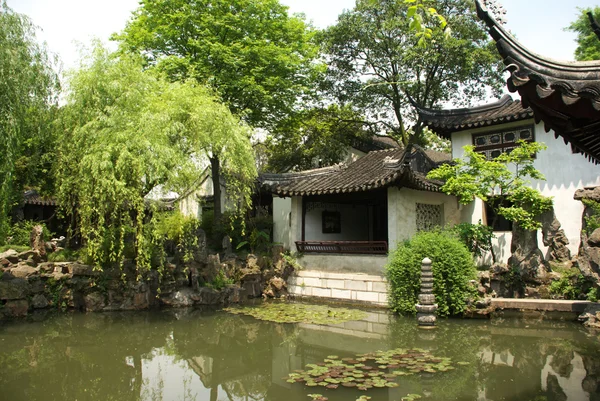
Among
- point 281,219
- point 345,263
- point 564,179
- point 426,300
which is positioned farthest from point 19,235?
point 564,179

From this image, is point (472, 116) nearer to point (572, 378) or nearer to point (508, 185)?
point (508, 185)

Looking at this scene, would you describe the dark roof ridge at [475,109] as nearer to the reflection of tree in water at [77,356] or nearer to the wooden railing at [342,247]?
the wooden railing at [342,247]

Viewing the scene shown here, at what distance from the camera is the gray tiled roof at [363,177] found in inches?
380

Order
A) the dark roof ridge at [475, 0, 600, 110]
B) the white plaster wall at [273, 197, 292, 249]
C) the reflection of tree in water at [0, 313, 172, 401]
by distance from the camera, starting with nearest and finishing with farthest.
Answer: the dark roof ridge at [475, 0, 600, 110], the reflection of tree in water at [0, 313, 172, 401], the white plaster wall at [273, 197, 292, 249]

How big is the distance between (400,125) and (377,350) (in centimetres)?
1249

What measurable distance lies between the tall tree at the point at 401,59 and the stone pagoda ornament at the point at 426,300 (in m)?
8.01

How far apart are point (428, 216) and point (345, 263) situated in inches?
98.8

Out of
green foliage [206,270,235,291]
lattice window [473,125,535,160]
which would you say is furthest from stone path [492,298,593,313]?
green foliage [206,270,235,291]

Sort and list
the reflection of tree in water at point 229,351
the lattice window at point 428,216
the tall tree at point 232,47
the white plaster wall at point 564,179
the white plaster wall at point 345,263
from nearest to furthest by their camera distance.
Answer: the reflection of tree in water at point 229,351 < the white plaster wall at point 345,263 < the white plaster wall at point 564,179 < the lattice window at point 428,216 < the tall tree at point 232,47

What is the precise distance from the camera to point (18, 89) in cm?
767

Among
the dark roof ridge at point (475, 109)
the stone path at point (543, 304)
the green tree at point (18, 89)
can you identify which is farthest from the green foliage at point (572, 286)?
the green tree at point (18, 89)

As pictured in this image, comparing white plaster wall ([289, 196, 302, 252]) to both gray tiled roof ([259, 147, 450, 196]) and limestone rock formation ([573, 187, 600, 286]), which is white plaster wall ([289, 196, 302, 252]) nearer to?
gray tiled roof ([259, 147, 450, 196])

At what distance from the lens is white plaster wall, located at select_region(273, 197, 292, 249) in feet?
47.3

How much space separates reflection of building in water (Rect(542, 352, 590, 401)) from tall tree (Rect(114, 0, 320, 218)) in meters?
9.60
